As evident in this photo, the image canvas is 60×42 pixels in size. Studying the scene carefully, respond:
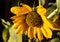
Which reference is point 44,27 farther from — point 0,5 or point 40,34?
point 0,5

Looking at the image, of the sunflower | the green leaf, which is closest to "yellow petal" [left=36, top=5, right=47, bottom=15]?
the sunflower

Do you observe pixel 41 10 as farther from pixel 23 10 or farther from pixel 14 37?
pixel 14 37

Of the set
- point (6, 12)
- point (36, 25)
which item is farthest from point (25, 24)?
point (6, 12)

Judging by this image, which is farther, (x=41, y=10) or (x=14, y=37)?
(x=14, y=37)

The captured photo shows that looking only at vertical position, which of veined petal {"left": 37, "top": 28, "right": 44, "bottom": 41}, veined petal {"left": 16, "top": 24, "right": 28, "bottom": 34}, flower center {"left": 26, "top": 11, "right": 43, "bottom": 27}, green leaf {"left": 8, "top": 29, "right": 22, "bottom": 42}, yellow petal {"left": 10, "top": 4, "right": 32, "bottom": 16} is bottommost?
green leaf {"left": 8, "top": 29, "right": 22, "bottom": 42}

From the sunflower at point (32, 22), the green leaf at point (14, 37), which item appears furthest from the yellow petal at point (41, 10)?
the green leaf at point (14, 37)

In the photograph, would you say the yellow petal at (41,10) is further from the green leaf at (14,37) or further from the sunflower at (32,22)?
the green leaf at (14,37)

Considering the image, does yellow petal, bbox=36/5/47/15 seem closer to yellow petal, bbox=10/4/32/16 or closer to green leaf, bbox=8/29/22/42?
yellow petal, bbox=10/4/32/16

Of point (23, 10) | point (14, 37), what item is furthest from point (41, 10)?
point (14, 37)
